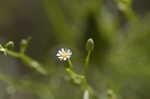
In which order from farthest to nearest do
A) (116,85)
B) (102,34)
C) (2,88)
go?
1. (2,88)
2. (102,34)
3. (116,85)

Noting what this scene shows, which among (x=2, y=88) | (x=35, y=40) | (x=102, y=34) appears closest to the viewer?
(x=102, y=34)

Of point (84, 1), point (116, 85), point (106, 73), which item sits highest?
point (84, 1)

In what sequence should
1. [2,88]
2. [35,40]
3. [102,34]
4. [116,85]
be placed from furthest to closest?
[35,40], [2,88], [102,34], [116,85]

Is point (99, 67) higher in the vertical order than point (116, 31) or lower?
lower

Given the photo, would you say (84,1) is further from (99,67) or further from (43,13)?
(43,13)

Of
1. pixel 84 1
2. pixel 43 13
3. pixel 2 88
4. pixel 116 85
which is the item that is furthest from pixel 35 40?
pixel 116 85

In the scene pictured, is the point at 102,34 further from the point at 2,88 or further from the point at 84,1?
the point at 2,88

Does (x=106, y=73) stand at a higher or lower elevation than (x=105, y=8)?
lower

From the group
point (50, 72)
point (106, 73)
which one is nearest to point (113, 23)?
point (106, 73)

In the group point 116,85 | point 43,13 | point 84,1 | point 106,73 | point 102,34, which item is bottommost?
point 116,85

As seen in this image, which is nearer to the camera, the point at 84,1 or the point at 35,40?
the point at 84,1
